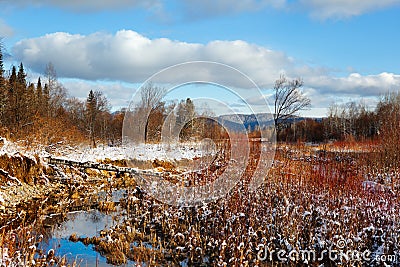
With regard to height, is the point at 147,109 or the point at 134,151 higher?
the point at 147,109

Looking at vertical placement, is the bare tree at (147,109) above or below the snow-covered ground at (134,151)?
above

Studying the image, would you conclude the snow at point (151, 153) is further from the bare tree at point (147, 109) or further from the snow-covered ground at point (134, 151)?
the bare tree at point (147, 109)

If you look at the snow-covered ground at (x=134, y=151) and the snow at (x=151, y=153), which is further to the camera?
the snow-covered ground at (x=134, y=151)

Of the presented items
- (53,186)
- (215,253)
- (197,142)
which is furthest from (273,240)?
(53,186)

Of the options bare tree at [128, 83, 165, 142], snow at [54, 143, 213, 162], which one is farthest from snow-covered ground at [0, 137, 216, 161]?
bare tree at [128, 83, 165, 142]

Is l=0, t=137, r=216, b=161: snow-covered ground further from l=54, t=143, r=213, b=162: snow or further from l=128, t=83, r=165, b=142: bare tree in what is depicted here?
l=128, t=83, r=165, b=142: bare tree

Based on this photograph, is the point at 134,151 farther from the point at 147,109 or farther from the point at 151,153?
the point at 147,109

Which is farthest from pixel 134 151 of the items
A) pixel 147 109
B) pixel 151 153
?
pixel 147 109

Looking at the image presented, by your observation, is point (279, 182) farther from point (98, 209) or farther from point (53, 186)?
point (53, 186)

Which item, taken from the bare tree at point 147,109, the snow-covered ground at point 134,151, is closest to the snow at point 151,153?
the snow-covered ground at point 134,151

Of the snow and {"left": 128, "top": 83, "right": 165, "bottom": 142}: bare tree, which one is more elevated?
{"left": 128, "top": 83, "right": 165, "bottom": 142}: bare tree

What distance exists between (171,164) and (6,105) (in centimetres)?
1244

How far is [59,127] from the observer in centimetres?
1773

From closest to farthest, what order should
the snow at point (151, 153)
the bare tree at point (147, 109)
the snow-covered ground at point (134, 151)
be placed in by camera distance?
the bare tree at point (147, 109) → the snow at point (151, 153) → the snow-covered ground at point (134, 151)
